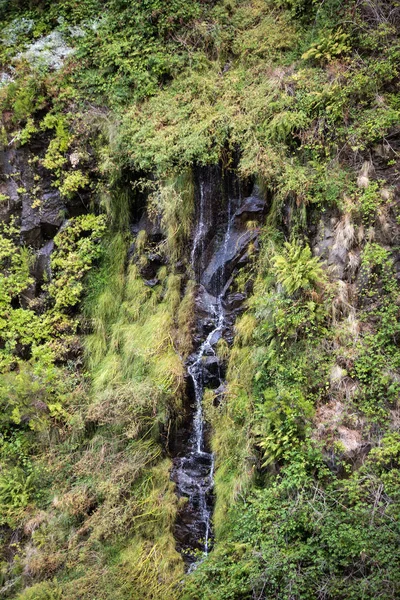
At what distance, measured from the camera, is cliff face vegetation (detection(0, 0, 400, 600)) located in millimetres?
5227

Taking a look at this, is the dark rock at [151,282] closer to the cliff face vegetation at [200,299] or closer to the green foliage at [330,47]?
the cliff face vegetation at [200,299]

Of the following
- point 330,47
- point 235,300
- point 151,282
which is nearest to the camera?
point 330,47

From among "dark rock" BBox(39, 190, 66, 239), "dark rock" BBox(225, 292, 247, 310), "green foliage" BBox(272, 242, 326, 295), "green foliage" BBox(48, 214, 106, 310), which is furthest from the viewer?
"dark rock" BBox(39, 190, 66, 239)

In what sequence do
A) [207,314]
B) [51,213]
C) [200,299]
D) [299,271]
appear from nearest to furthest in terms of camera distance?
[299,271]
[207,314]
[200,299]
[51,213]

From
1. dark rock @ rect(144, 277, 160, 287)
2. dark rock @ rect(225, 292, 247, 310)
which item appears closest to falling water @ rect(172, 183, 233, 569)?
dark rock @ rect(225, 292, 247, 310)

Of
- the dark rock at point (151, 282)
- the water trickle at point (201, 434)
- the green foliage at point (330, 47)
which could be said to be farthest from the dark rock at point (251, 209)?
the green foliage at point (330, 47)

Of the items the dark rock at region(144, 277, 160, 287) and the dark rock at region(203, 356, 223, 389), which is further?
the dark rock at region(144, 277, 160, 287)

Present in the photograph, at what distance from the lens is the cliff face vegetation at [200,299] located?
17.1 ft

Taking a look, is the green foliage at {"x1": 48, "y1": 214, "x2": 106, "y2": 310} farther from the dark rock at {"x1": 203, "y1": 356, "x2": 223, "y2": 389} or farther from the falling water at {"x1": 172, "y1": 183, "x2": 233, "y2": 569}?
the dark rock at {"x1": 203, "y1": 356, "x2": 223, "y2": 389}

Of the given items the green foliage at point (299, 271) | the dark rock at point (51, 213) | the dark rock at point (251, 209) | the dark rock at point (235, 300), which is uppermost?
the dark rock at point (51, 213)

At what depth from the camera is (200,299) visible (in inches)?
286

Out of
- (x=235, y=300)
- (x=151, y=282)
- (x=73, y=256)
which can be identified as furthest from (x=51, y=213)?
(x=235, y=300)

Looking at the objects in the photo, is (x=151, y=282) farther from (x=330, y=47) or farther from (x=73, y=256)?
(x=330, y=47)

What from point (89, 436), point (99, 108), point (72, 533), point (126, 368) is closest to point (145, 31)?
point (99, 108)
